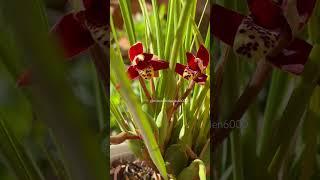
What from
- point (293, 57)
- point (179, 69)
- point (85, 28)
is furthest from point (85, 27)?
point (293, 57)

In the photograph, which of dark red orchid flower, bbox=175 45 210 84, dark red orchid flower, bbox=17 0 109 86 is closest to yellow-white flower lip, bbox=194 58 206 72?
dark red orchid flower, bbox=175 45 210 84

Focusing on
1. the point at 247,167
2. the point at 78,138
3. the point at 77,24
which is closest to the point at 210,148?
the point at 247,167

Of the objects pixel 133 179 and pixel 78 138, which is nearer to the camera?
pixel 78 138

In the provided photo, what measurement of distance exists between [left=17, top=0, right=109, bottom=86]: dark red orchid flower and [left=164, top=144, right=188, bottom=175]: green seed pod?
0.13 metres

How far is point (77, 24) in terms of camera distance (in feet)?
1.61

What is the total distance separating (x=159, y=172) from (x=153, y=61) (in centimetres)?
12

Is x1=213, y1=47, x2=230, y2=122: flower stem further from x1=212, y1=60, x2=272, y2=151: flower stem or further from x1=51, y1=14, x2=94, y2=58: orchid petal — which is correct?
→ x1=51, y1=14, x2=94, y2=58: orchid petal

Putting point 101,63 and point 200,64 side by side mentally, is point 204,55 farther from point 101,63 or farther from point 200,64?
point 101,63

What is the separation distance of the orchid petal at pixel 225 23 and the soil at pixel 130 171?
6.2 inches

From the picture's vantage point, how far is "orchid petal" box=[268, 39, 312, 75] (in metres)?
0.50

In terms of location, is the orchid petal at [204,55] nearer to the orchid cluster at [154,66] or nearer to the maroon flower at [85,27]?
the orchid cluster at [154,66]

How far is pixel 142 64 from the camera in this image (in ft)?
1.65

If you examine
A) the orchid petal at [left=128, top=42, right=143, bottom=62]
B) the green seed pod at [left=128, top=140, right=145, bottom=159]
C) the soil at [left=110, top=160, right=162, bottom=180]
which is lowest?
the soil at [left=110, top=160, right=162, bottom=180]

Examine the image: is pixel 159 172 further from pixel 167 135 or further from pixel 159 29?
pixel 159 29
